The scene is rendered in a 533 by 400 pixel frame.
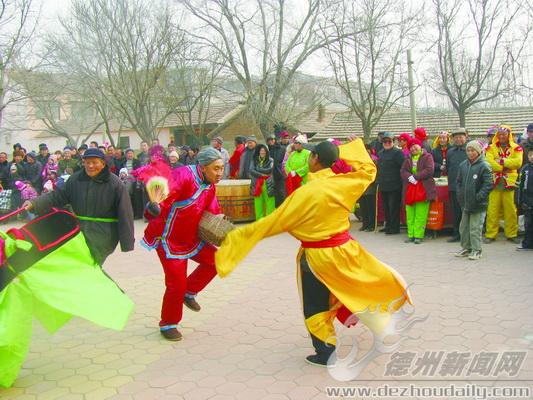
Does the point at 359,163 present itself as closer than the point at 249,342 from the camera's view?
Yes

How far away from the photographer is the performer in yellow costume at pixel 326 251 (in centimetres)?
402

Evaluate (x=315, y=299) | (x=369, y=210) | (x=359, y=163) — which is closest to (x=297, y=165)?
(x=369, y=210)

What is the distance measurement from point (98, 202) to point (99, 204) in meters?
0.02

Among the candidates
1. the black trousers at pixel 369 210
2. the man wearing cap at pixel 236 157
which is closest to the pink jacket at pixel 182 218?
the black trousers at pixel 369 210

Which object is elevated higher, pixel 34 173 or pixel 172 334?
pixel 34 173

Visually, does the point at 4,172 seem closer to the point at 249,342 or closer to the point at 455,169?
the point at 455,169

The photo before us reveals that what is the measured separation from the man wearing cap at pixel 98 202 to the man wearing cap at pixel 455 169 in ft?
18.4

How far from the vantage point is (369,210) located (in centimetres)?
1063

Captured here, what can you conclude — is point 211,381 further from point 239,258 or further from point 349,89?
point 349,89

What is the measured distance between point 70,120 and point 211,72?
22.1 metres

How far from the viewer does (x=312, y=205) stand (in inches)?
157

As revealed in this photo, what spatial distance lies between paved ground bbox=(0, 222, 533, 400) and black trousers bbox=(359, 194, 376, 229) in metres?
3.22

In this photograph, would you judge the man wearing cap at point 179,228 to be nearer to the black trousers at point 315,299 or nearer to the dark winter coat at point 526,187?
the black trousers at point 315,299

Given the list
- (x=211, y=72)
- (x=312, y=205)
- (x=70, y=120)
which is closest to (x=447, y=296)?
(x=312, y=205)
